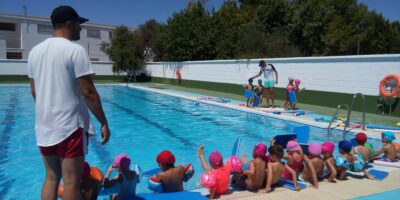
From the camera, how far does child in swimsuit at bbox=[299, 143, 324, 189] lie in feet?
15.7

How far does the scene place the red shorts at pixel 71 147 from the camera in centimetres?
250

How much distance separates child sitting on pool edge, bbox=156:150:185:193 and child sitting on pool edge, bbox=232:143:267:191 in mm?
901

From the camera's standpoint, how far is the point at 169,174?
4.21 m

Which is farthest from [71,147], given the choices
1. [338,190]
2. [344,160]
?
[344,160]

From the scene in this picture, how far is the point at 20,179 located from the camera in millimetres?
6078

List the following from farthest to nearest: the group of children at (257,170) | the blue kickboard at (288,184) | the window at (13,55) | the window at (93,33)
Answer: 1. the window at (93,33)
2. the window at (13,55)
3. the blue kickboard at (288,184)
4. the group of children at (257,170)

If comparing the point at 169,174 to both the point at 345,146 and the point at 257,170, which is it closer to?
the point at 257,170

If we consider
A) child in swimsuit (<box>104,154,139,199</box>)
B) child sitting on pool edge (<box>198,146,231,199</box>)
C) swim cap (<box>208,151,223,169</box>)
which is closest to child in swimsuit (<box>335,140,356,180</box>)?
child sitting on pool edge (<box>198,146,231,199</box>)

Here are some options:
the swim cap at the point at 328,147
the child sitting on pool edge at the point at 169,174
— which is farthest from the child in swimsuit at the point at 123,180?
the swim cap at the point at 328,147

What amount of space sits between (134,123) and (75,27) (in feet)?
30.8

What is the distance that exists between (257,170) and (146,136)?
5.77 m

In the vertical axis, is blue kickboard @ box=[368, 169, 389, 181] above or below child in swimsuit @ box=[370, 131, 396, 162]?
below

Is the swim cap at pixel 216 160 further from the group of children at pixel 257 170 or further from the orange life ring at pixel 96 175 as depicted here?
the orange life ring at pixel 96 175

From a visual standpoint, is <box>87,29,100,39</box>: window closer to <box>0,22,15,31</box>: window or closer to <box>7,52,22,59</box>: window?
<box>7,52,22,59</box>: window
